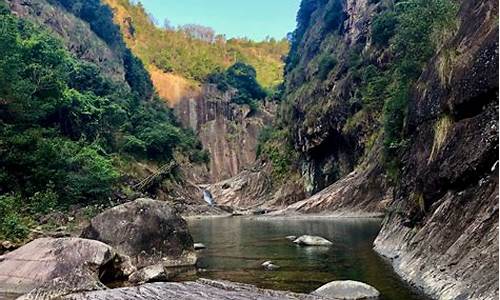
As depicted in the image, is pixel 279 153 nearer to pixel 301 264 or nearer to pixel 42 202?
pixel 42 202

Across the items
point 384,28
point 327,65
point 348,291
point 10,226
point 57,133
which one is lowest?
point 348,291

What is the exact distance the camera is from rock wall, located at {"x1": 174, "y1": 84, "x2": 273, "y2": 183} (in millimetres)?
110188

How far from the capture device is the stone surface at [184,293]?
398 inches

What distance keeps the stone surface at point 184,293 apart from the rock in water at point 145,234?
21.1 feet

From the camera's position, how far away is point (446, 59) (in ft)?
50.3

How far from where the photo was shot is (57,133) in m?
44.8

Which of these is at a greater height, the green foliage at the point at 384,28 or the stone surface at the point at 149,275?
the green foliage at the point at 384,28

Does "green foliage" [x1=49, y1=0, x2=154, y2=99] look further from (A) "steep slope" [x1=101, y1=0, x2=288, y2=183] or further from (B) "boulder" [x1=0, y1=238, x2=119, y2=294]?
(B) "boulder" [x1=0, y1=238, x2=119, y2=294]

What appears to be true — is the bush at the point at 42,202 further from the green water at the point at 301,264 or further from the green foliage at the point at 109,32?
the green foliage at the point at 109,32

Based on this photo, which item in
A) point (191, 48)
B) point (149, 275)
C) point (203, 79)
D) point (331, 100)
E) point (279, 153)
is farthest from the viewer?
point (191, 48)

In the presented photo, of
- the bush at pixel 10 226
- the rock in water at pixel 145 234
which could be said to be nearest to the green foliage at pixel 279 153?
the bush at pixel 10 226

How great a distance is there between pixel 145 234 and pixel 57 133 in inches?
1205

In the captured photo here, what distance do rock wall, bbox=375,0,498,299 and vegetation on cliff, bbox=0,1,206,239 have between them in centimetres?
1594

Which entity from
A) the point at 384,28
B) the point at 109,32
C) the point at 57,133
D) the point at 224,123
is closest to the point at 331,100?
the point at 384,28
